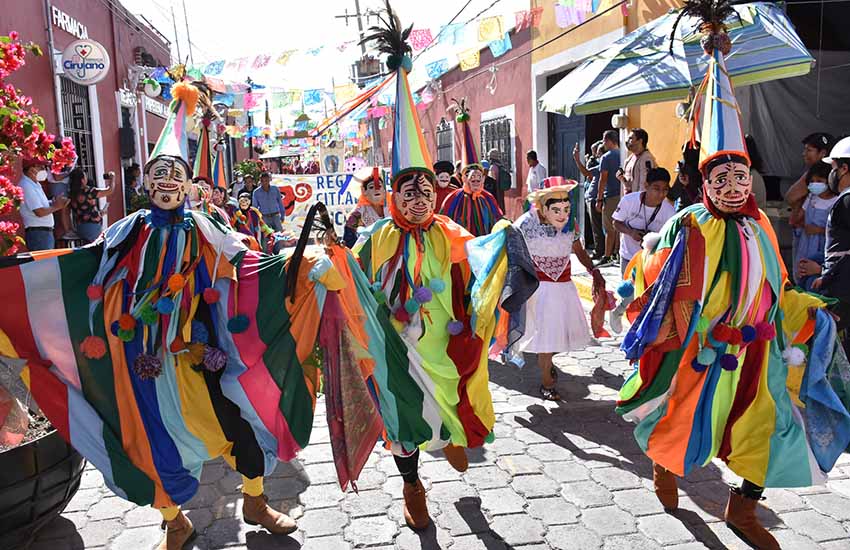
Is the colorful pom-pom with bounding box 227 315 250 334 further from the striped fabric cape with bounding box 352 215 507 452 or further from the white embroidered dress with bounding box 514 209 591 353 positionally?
the white embroidered dress with bounding box 514 209 591 353

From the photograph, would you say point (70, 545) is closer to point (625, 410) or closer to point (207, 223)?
point (207, 223)

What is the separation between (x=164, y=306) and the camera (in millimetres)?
3055

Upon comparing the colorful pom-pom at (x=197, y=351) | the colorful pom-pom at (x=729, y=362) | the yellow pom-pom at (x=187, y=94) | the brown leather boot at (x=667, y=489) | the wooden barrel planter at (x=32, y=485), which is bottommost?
the brown leather boot at (x=667, y=489)

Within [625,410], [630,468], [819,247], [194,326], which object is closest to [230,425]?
[194,326]

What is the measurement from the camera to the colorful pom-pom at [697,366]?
320 cm

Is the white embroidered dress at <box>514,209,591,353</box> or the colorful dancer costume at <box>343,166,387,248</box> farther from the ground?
the colorful dancer costume at <box>343,166,387,248</box>

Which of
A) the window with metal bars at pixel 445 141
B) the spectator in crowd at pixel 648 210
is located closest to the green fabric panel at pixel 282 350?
the spectator in crowd at pixel 648 210

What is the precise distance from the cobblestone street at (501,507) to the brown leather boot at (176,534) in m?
0.10

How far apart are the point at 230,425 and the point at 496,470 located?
1563 millimetres

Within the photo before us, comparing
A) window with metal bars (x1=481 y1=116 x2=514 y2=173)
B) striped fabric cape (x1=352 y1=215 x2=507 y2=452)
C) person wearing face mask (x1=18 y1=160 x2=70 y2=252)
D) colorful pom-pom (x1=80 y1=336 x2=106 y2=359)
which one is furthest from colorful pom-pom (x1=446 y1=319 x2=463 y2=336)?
window with metal bars (x1=481 y1=116 x2=514 y2=173)

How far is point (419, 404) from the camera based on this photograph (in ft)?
11.3

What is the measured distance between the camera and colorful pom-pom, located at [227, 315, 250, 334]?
10.4 ft

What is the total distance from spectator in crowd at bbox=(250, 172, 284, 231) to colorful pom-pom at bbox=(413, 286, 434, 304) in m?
9.20

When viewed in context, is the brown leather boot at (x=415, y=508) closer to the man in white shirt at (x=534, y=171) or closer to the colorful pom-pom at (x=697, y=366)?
the colorful pom-pom at (x=697, y=366)
